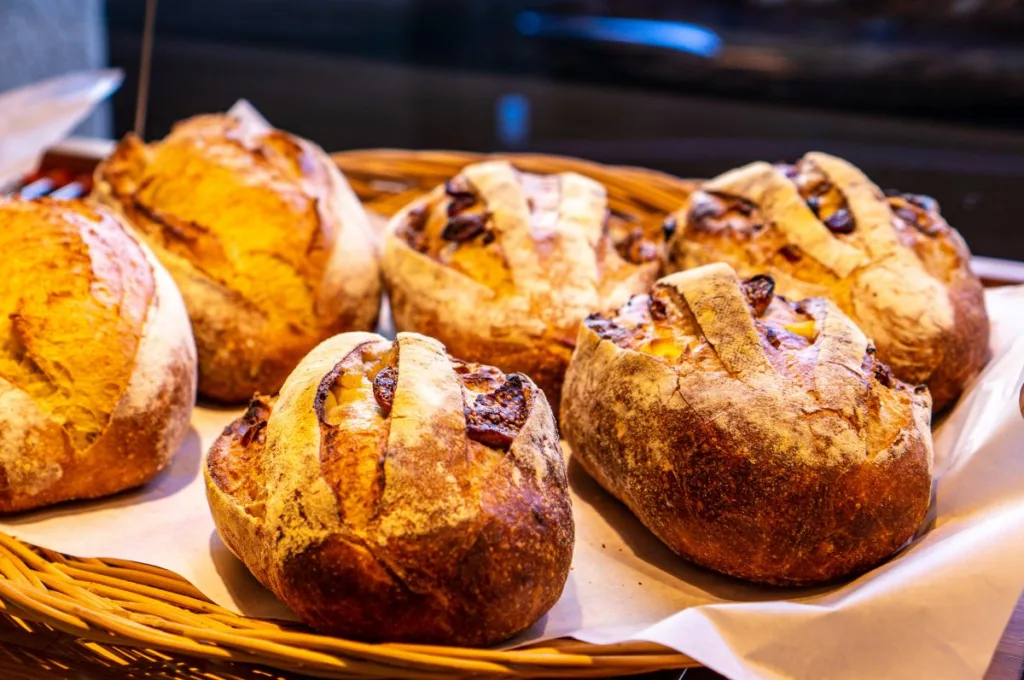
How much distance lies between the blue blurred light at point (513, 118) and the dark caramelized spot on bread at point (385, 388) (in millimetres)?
2230

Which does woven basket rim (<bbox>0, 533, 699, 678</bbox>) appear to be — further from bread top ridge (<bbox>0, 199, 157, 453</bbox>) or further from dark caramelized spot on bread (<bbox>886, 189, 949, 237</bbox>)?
dark caramelized spot on bread (<bbox>886, 189, 949, 237</bbox>)

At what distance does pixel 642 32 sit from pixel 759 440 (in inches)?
103

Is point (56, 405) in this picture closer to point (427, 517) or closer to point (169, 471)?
point (169, 471)

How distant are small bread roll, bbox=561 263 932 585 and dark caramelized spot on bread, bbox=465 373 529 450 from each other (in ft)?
0.65

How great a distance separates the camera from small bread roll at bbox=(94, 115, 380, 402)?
2.16 m

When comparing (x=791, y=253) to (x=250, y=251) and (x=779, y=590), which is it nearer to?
(x=779, y=590)

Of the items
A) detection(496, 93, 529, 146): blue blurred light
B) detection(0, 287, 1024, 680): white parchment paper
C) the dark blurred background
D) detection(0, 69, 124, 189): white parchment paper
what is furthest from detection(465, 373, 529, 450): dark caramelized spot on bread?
detection(496, 93, 529, 146): blue blurred light

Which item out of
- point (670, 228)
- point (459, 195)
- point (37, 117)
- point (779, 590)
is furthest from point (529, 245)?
point (37, 117)

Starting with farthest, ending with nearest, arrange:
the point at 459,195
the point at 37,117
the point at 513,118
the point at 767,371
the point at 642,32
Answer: the point at 513,118, the point at 642,32, the point at 37,117, the point at 459,195, the point at 767,371

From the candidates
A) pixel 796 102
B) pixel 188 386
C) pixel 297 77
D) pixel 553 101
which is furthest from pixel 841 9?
pixel 188 386

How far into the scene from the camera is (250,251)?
2.18 meters

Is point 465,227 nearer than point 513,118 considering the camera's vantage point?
Yes

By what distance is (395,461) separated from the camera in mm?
1379

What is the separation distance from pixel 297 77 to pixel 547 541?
10.2ft
